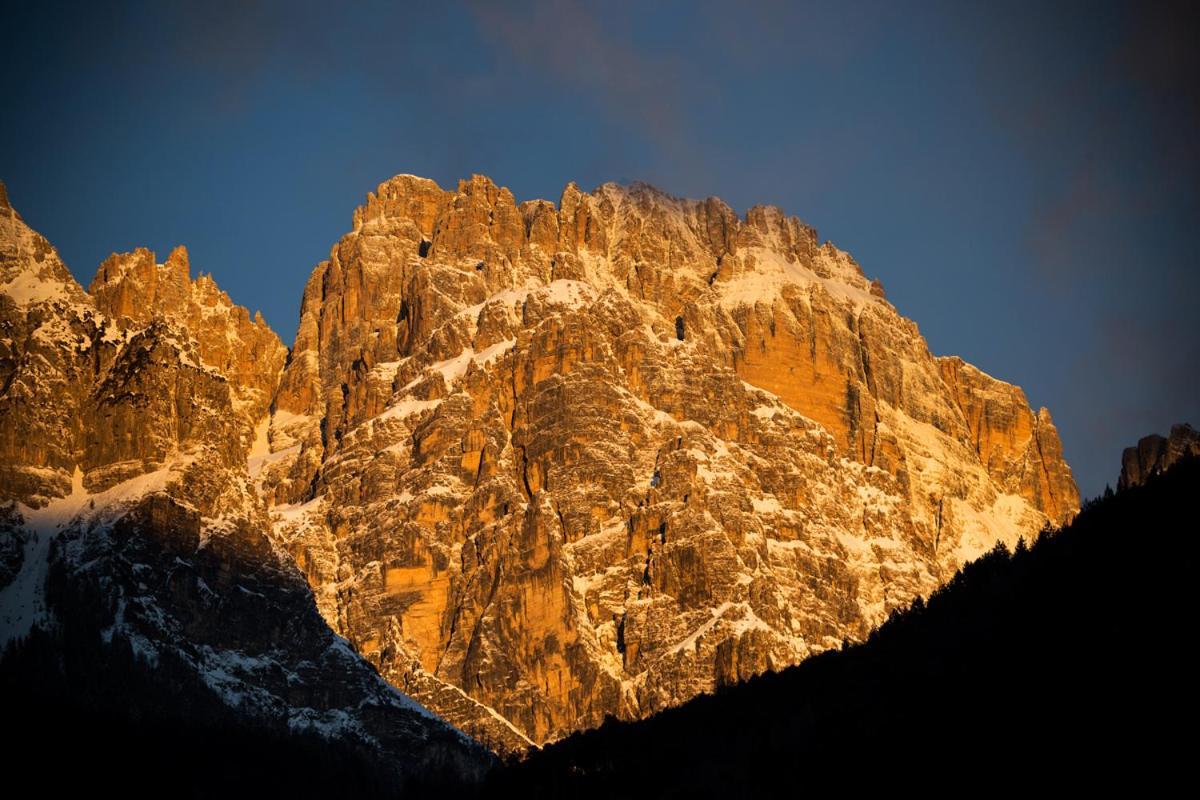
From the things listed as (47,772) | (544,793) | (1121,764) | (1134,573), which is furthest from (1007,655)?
(47,772)

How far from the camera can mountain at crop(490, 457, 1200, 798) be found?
376 ft

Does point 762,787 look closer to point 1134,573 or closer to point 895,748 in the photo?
point 895,748

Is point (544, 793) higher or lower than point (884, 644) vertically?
lower

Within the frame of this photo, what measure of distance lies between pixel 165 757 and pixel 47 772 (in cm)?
1897

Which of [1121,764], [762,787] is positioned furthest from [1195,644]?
[762,787]

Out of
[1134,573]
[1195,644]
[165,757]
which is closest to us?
[1195,644]

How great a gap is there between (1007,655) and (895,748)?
1075 cm

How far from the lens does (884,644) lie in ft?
559

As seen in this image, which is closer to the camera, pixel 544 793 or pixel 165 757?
pixel 544 793

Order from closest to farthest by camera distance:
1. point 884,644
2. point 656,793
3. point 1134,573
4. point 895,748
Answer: point 895,748 < point 1134,573 < point 656,793 < point 884,644

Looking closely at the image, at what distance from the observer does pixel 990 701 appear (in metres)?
128

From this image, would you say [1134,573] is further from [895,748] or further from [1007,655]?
[895,748]

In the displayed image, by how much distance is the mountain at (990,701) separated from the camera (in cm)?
11450

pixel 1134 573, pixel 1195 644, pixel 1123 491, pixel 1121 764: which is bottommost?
pixel 1121 764
